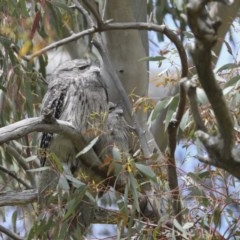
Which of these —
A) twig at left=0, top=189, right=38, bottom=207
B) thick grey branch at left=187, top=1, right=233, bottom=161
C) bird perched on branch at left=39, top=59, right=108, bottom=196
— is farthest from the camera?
bird perched on branch at left=39, top=59, right=108, bottom=196

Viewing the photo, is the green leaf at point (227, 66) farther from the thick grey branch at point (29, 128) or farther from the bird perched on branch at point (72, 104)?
the bird perched on branch at point (72, 104)

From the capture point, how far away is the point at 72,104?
10.9 feet

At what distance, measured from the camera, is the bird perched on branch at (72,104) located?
319cm

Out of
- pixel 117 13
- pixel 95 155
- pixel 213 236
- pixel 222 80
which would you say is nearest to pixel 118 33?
pixel 117 13

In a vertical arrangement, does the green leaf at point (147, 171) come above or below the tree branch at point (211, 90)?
below

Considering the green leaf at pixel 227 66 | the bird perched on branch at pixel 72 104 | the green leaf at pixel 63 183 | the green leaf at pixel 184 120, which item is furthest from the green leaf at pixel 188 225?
the bird perched on branch at pixel 72 104

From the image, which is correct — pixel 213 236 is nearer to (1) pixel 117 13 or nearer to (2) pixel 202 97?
(2) pixel 202 97

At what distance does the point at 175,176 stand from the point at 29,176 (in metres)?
1.78

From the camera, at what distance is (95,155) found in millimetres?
3150

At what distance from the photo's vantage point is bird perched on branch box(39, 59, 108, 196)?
319 cm

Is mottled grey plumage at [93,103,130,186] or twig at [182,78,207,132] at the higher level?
twig at [182,78,207,132]

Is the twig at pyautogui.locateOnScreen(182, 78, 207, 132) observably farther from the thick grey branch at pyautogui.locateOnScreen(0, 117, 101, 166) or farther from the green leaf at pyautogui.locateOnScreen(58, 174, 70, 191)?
the green leaf at pyautogui.locateOnScreen(58, 174, 70, 191)

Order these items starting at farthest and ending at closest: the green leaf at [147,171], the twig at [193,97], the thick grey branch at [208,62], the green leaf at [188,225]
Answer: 1. the green leaf at [188,225]
2. the green leaf at [147,171]
3. the twig at [193,97]
4. the thick grey branch at [208,62]

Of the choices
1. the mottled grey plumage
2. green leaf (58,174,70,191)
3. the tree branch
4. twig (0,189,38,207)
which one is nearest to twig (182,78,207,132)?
the tree branch
